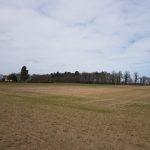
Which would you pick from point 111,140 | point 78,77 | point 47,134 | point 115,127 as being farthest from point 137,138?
point 78,77

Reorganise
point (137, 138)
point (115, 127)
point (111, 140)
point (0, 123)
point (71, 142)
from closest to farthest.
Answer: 1. point (71, 142)
2. point (111, 140)
3. point (137, 138)
4. point (0, 123)
5. point (115, 127)

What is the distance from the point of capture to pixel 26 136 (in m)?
11.7

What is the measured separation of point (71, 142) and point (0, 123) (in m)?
4.41

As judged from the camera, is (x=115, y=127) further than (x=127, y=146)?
Yes

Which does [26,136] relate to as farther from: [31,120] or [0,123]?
[31,120]

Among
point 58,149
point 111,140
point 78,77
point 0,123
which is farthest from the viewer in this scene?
point 78,77

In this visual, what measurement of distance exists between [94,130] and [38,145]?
4450mm

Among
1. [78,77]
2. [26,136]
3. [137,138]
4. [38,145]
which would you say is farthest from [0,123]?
[78,77]

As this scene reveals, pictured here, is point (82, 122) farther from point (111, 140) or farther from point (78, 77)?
point (78, 77)

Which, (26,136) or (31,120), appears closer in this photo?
(26,136)

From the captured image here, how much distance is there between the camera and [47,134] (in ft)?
40.7

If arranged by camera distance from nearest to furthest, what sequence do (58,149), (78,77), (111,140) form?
(58,149) → (111,140) → (78,77)

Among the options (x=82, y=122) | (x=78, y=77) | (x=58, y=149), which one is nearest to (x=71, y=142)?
(x=58, y=149)

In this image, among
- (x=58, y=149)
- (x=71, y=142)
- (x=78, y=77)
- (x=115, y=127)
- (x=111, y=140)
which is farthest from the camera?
(x=78, y=77)
